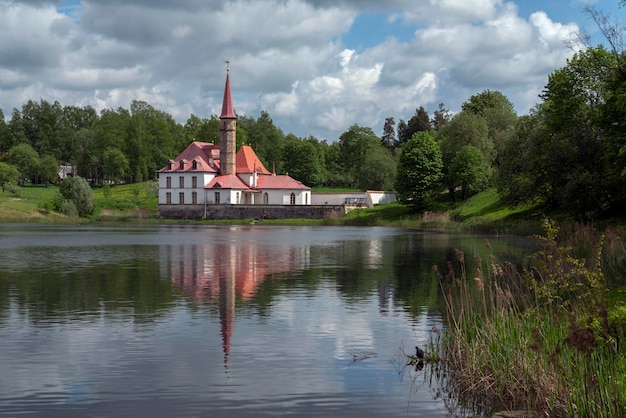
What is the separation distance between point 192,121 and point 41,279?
13291 cm

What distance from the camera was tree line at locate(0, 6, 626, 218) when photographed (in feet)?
141

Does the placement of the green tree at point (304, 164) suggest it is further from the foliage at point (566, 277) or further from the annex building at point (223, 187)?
the foliage at point (566, 277)

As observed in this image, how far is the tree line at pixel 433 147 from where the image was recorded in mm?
42906

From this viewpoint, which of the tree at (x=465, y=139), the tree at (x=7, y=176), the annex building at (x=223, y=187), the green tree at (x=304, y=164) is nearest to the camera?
the tree at (x=465, y=139)

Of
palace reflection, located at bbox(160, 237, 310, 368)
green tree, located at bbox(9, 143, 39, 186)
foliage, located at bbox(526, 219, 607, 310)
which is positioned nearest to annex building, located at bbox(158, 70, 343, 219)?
green tree, located at bbox(9, 143, 39, 186)

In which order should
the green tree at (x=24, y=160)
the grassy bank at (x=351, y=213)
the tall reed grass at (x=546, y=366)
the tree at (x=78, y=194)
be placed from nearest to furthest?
1. the tall reed grass at (x=546, y=366)
2. the grassy bank at (x=351, y=213)
3. the tree at (x=78, y=194)
4. the green tree at (x=24, y=160)

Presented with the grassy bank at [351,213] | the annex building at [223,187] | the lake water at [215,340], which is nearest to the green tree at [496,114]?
the grassy bank at [351,213]

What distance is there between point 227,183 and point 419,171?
30.8 m

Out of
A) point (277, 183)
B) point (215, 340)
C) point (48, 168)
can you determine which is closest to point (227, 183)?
point (277, 183)

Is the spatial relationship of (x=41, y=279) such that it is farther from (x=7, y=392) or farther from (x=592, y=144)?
(x=592, y=144)

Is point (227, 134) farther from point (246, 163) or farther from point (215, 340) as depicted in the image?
point (215, 340)

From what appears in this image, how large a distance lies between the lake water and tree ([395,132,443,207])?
56257mm

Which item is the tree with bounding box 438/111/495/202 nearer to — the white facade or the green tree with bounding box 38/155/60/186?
the white facade

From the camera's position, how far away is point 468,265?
29.7 m
